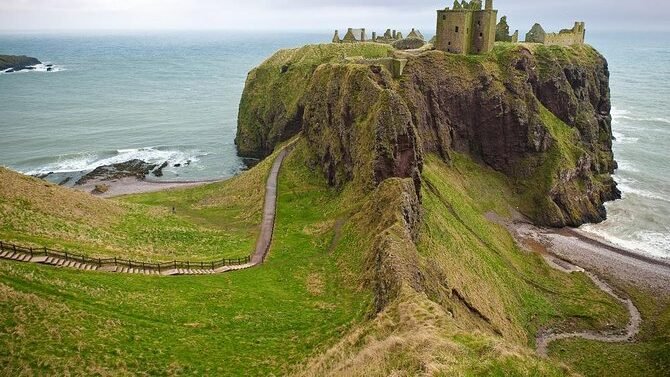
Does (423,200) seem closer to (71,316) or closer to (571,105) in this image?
(71,316)

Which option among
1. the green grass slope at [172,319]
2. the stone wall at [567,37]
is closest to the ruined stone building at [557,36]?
the stone wall at [567,37]

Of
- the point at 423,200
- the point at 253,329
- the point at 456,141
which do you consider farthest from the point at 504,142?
the point at 253,329

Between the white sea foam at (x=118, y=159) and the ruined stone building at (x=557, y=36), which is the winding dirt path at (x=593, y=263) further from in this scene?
the white sea foam at (x=118, y=159)

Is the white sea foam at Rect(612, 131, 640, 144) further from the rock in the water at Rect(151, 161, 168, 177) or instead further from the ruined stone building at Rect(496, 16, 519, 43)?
the rock in the water at Rect(151, 161, 168, 177)

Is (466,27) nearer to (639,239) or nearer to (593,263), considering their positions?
(639,239)

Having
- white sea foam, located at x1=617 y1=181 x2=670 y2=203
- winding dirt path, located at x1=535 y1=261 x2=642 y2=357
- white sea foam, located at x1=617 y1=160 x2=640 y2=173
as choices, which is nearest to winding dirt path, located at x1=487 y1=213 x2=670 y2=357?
winding dirt path, located at x1=535 y1=261 x2=642 y2=357
